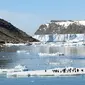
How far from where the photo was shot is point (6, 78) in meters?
43.7

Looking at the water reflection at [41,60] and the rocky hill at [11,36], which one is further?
the rocky hill at [11,36]

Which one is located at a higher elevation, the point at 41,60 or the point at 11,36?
the point at 11,36

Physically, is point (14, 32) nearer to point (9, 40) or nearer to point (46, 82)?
point (9, 40)

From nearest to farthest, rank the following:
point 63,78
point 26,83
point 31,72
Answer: point 26,83 < point 63,78 < point 31,72

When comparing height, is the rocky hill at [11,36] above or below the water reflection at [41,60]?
above

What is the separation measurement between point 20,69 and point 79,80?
8754 millimetres

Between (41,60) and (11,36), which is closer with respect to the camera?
(41,60)

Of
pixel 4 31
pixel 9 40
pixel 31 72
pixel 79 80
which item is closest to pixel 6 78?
pixel 31 72

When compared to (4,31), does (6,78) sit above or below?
below

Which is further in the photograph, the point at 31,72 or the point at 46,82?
the point at 31,72

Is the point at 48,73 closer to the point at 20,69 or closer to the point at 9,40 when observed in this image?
the point at 20,69

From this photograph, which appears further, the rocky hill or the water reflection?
the rocky hill

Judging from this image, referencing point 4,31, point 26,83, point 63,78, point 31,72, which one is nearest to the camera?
point 26,83

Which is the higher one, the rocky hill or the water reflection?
the rocky hill
